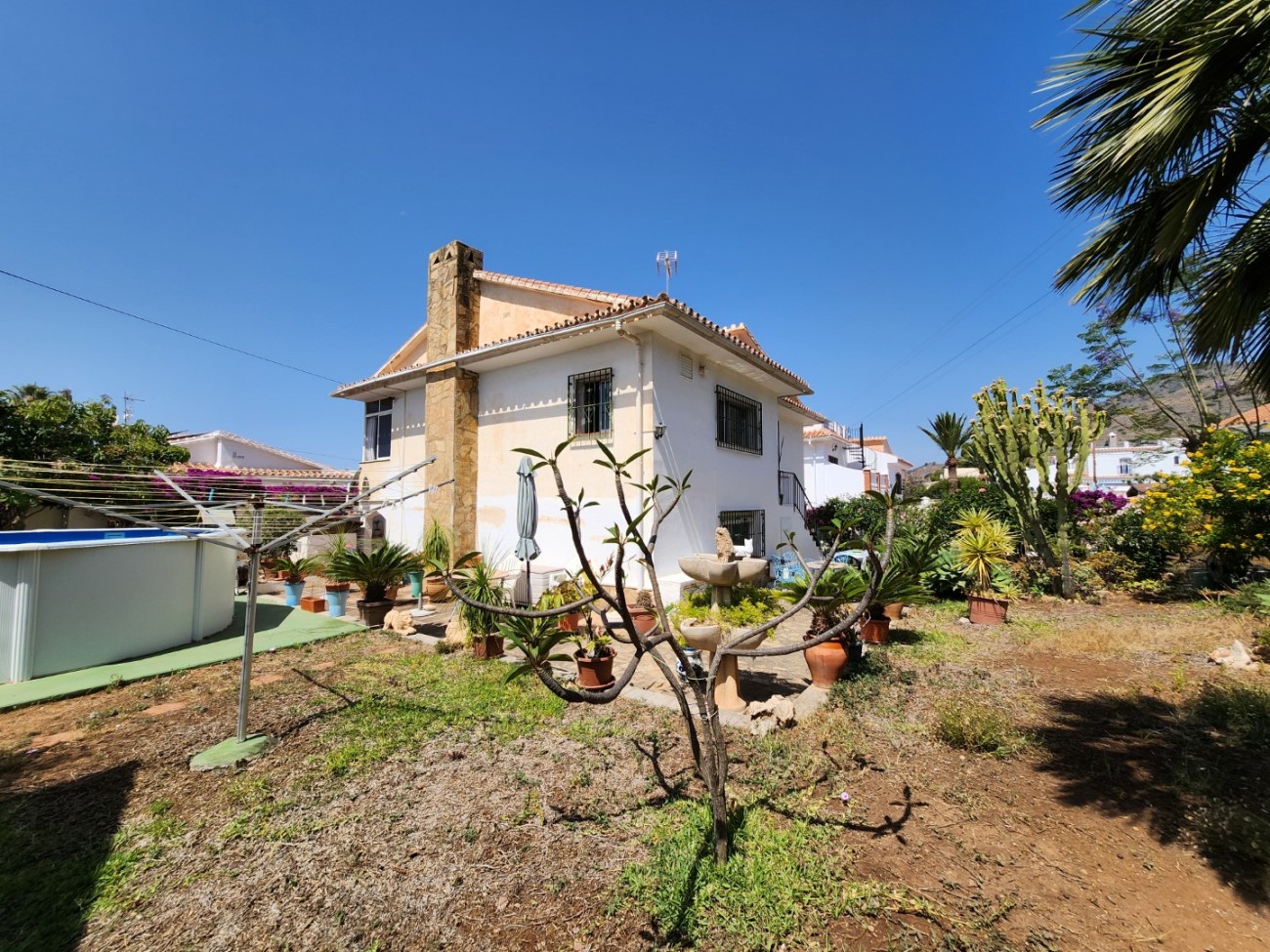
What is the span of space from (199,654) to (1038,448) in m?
15.6

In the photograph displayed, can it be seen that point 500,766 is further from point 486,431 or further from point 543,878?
point 486,431

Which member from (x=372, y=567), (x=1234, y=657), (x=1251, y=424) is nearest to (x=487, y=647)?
(x=372, y=567)

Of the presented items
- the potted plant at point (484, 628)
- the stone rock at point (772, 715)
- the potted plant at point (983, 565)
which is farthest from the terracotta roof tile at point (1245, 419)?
the potted plant at point (484, 628)

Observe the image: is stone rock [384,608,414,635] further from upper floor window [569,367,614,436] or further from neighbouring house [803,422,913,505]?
neighbouring house [803,422,913,505]

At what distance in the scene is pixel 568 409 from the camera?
10.2 metres

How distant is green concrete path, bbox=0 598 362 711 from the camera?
5457mm

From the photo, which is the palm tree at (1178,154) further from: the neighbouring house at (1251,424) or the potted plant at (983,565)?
the potted plant at (983,565)

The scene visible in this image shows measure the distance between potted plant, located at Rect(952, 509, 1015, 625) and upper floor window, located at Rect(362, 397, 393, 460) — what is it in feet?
47.9

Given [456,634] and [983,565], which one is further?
[983,565]

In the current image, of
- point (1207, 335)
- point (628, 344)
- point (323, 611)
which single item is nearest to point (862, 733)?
point (1207, 335)

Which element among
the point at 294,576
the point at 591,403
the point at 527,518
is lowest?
the point at 294,576

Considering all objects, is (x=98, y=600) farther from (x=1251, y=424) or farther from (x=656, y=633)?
(x=1251, y=424)

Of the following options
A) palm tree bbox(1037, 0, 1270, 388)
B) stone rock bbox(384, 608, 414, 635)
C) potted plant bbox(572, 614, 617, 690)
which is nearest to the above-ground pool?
stone rock bbox(384, 608, 414, 635)

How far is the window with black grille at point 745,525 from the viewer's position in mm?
11453
